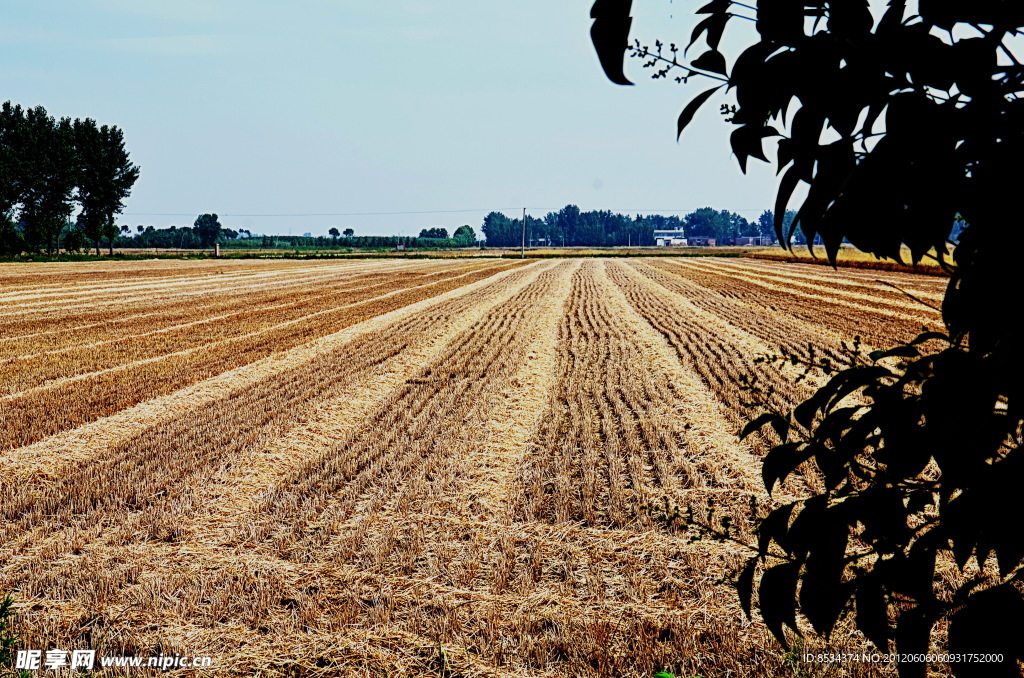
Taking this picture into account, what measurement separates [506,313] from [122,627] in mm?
15115

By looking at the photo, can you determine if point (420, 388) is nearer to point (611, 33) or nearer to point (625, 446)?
point (625, 446)

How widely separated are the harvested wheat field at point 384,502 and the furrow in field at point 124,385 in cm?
6

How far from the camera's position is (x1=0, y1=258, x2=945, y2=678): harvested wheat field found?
11.3 ft

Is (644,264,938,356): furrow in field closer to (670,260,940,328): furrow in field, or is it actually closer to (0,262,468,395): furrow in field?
(670,260,940,328): furrow in field

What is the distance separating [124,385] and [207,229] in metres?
152

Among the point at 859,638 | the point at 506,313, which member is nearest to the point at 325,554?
the point at 859,638

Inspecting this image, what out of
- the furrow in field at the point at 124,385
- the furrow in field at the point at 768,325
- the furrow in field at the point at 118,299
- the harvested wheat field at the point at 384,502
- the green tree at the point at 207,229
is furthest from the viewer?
the green tree at the point at 207,229

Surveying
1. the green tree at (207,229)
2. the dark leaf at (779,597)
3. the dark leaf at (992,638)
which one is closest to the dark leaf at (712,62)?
the dark leaf at (779,597)

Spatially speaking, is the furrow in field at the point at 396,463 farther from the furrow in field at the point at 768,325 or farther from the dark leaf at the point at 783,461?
the furrow in field at the point at 768,325

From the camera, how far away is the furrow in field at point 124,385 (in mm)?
7410

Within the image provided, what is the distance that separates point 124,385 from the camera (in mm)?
9320

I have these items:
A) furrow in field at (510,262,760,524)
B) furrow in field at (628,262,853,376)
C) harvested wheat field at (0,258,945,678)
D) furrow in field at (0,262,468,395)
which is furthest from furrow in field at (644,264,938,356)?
furrow in field at (0,262,468,395)

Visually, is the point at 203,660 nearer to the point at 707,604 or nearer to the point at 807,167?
the point at 707,604

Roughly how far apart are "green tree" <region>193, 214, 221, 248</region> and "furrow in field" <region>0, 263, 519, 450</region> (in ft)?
477
